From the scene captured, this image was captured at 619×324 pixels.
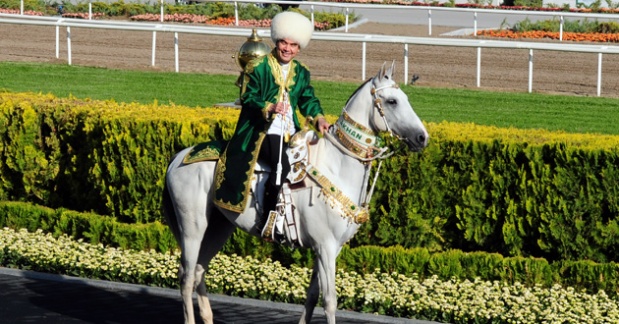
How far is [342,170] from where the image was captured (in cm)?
827

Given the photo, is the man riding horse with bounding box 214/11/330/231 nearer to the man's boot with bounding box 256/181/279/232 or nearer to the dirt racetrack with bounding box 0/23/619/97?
the man's boot with bounding box 256/181/279/232

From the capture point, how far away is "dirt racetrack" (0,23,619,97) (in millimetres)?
21578

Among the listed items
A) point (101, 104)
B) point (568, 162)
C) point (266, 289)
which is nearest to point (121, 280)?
point (266, 289)

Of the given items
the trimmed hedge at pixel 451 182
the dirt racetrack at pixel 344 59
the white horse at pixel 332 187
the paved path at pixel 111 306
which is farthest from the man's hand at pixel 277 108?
the dirt racetrack at pixel 344 59

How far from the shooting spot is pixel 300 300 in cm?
1016

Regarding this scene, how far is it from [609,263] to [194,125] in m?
3.81

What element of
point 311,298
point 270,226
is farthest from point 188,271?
point 311,298

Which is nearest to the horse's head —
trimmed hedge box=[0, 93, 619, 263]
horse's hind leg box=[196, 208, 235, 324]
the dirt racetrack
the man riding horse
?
the man riding horse

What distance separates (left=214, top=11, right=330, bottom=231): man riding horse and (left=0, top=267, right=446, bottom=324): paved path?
1422 millimetres

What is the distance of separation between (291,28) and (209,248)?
176 centimetres

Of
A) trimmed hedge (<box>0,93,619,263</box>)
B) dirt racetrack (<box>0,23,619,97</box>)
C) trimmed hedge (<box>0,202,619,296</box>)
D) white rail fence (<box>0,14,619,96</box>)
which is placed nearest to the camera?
trimmed hedge (<box>0,202,619,296</box>)

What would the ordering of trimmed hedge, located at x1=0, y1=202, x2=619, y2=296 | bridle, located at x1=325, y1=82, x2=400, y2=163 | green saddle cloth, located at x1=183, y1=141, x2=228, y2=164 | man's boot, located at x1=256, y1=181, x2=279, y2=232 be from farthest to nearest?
trimmed hedge, located at x1=0, y1=202, x2=619, y2=296 → green saddle cloth, located at x1=183, y1=141, x2=228, y2=164 → man's boot, located at x1=256, y1=181, x2=279, y2=232 → bridle, located at x1=325, y1=82, x2=400, y2=163

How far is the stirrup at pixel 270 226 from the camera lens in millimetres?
8383

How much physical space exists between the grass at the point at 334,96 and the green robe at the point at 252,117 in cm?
754
